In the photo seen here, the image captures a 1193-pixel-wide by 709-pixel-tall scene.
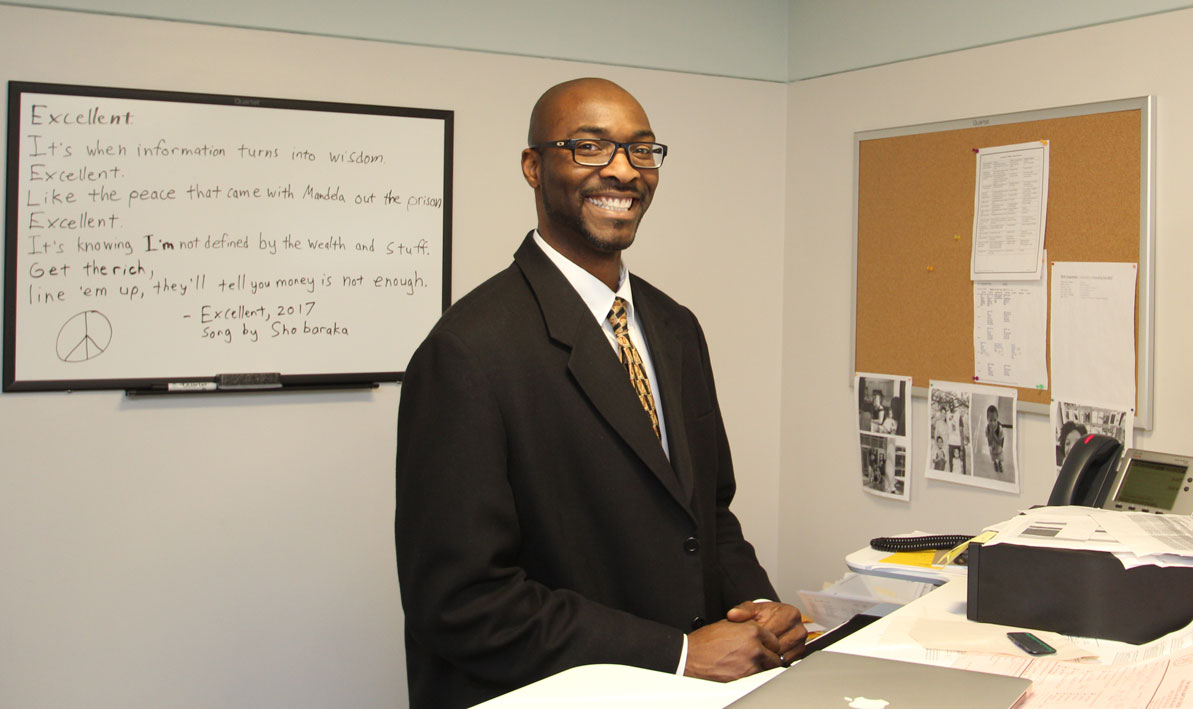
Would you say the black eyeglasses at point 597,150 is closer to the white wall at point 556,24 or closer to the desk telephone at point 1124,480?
the desk telephone at point 1124,480

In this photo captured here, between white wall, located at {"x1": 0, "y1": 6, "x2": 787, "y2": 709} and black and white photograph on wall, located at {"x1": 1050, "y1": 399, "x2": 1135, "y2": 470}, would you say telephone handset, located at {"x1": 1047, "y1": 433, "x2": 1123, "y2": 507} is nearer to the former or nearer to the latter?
black and white photograph on wall, located at {"x1": 1050, "y1": 399, "x2": 1135, "y2": 470}

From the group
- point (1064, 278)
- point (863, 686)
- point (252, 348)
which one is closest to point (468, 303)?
point (863, 686)

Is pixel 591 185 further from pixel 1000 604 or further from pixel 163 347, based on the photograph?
pixel 163 347

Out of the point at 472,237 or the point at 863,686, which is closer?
the point at 863,686

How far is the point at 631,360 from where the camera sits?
1.59 meters

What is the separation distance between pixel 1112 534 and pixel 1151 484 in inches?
23.3

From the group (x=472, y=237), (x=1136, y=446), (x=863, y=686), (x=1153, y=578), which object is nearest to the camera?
(x=863, y=686)

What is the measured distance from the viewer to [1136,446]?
2.39 m

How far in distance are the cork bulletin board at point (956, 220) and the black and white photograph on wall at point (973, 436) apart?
0.05 m

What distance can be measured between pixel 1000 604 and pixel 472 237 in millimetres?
2076

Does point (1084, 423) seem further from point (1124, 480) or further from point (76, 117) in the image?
point (76, 117)

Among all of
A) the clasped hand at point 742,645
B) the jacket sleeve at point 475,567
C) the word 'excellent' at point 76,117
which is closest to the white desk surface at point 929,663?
the clasped hand at point 742,645

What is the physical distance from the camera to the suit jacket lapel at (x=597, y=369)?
146 cm

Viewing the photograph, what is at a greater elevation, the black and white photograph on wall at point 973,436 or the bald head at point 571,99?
the bald head at point 571,99
